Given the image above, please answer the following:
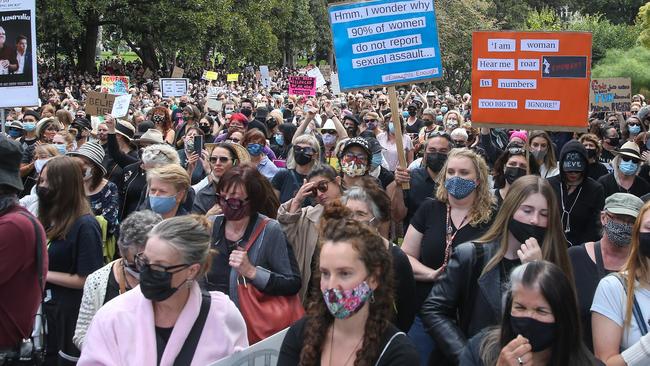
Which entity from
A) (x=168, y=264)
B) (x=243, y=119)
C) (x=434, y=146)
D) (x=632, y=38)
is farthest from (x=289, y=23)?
(x=168, y=264)

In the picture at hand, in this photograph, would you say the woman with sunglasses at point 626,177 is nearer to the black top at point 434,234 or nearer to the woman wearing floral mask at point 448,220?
the woman wearing floral mask at point 448,220

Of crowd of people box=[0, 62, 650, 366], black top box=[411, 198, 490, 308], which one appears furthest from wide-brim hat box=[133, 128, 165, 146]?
black top box=[411, 198, 490, 308]

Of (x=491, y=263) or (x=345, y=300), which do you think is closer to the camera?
(x=345, y=300)

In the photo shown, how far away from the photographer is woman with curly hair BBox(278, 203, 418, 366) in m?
3.21

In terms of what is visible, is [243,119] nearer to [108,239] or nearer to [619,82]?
[108,239]

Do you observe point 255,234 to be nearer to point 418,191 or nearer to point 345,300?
point 345,300

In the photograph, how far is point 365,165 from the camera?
6.96m

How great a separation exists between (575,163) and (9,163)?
4503 mm

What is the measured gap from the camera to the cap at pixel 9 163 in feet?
13.6

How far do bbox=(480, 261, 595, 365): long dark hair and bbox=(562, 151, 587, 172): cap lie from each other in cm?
385

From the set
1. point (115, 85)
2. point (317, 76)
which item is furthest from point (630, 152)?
point (317, 76)

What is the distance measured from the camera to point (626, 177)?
8.05 m

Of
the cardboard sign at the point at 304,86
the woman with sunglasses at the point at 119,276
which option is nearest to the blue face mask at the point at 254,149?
the woman with sunglasses at the point at 119,276

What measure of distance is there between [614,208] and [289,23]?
60.8 meters
